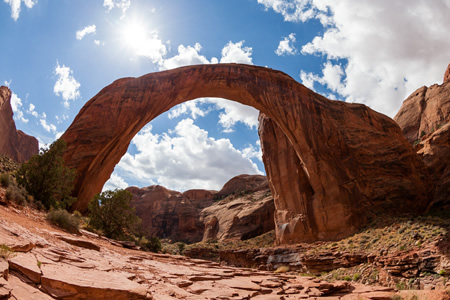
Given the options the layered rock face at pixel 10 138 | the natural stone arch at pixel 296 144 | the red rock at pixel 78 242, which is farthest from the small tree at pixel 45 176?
the layered rock face at pixel 10 138

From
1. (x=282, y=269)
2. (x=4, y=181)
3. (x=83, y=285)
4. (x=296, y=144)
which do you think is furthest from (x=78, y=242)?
(x=296, y=144)

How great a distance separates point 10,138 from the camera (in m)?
54.8

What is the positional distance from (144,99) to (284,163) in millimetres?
12573

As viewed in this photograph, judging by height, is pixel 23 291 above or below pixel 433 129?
below

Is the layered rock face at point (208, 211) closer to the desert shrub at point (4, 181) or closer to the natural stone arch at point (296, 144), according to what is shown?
the natural stone arch at point (296, 144)

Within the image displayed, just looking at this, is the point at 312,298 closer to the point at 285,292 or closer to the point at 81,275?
the point at 285,292

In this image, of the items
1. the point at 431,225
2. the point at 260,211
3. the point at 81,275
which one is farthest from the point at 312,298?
the point at 260,211

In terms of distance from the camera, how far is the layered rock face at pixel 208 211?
38781 millimetres

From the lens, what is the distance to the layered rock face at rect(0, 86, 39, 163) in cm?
4872

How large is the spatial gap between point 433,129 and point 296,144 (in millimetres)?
15989

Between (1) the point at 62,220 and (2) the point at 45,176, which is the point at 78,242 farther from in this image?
(2) the point at 45,176

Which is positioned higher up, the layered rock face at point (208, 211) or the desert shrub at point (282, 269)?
the layered rock face at point (208, 211)

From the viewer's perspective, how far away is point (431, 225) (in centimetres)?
1427

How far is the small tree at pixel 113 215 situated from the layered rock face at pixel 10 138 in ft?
120
